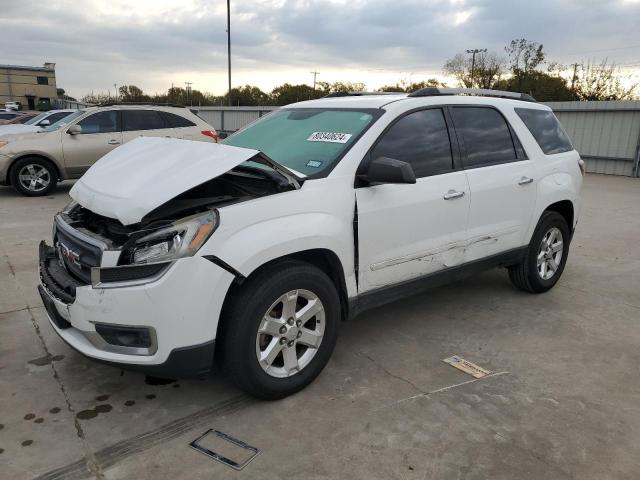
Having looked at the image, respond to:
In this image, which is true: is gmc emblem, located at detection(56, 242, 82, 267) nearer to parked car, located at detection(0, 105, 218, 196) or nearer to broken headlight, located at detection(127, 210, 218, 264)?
broken headlight, located at detection(127, 210, 218, 264)

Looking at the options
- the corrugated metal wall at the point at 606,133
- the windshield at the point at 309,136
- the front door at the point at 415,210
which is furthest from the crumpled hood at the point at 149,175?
the corrugated metal wall at the point at 606,133

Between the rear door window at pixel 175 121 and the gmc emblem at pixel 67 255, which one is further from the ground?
the rear door window at pixel 175 121

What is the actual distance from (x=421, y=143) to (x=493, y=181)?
0.79 m

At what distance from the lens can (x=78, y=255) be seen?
9.14 feet

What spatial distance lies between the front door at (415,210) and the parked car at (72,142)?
751 centimetres

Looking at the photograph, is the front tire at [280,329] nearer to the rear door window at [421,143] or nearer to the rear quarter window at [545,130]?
the rear door window at [421,143]

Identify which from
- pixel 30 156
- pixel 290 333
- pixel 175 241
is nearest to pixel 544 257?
pixel 290 333

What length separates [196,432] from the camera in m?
2.71

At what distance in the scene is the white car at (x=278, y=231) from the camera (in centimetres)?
257

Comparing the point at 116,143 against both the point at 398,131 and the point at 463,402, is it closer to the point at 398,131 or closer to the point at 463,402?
the point at 398,131

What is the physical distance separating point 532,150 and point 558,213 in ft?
2.39

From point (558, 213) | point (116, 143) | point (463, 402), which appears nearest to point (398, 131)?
point (463, 402)

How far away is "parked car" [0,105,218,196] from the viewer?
9.24 meters

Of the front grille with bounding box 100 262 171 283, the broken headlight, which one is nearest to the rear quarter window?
the broken headlight
